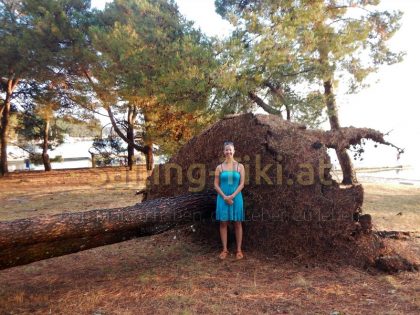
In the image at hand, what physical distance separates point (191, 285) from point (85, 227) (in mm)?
1399

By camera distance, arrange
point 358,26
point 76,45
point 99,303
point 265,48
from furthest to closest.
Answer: point 76,45, point 358,26, point 265,48, point 99,303

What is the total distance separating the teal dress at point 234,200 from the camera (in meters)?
4.78

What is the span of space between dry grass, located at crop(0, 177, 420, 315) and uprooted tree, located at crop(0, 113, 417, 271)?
12.5 inches

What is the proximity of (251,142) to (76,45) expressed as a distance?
30.8 ft

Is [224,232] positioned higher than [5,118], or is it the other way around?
[5,118]

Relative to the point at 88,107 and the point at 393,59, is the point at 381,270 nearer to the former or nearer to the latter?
the point at 393,59

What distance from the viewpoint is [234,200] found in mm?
4828

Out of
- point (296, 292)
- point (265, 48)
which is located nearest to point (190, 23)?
point (265, 48)

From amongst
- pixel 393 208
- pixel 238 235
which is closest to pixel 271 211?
pixel 238 235

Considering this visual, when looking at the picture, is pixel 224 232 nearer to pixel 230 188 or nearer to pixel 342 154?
pixel 230 188

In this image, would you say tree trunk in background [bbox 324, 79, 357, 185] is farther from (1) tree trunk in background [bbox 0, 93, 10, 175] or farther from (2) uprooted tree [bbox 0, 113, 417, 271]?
(1) tree trunk in background [bbox 0, 93, 10, 175]

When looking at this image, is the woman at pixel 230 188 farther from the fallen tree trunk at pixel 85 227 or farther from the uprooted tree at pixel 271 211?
the fallen tree trunk at pixel 85 227

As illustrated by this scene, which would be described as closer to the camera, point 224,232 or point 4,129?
point 224,232

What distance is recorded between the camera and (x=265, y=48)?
331 inches
